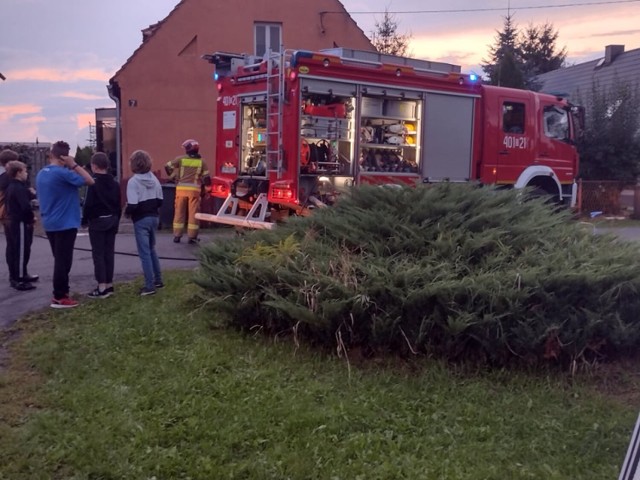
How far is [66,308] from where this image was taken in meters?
7.74

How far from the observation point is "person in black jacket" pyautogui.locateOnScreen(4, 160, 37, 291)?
8.75 m

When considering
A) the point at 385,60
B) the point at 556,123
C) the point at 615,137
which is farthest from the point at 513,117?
the point at 615,137

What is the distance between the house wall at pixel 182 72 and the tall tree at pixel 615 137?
10.3 m

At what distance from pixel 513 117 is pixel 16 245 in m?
9.34

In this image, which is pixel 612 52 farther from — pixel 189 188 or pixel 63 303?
pixel 63 303

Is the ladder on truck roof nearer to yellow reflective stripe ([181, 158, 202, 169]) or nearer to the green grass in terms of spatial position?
yellow reflective stripe ([181, 158, 202, 169])

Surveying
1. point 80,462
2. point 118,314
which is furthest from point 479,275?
point 118,314

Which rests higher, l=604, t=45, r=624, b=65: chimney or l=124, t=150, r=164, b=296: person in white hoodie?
l=604, t=45, r=624, b=65: chimney

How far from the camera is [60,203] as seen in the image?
25.3 ft

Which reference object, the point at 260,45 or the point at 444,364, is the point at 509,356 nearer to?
the point at 444,364

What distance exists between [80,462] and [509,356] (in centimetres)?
315

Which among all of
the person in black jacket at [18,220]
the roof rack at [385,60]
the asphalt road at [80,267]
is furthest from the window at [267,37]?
the person in black jacket at [18,220]

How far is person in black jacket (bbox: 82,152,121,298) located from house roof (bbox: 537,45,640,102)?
94.6ft

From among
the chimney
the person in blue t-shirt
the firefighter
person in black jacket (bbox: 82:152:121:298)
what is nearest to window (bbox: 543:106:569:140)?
the firefighter
